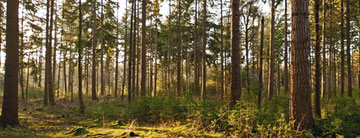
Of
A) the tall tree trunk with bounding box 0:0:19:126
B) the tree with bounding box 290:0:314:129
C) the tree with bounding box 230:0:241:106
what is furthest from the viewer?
the tree with bounding box 230:0:241:106

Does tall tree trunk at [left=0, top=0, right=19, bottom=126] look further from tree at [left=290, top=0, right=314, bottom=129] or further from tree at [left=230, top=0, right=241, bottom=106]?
tree at [left=290, top=0, right=314, bottom=129]

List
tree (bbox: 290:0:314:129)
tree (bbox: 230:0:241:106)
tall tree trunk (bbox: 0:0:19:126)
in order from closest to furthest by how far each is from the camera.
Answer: tree (bbox: 290:0:314:129) < tall tree trunk (bbox: 0:0:19:126) < tree (bbox: 230:0:241:106)

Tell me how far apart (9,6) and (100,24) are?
15.0 m

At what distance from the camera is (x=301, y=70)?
5.18 meters

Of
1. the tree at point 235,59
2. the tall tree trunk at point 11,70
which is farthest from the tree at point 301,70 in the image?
the tall tree trunk at point 11,70

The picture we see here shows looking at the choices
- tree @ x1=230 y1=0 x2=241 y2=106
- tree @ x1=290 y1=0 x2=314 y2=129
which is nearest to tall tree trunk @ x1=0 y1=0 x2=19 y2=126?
tree @ x1=230 y1=0 x2=241 y2=106

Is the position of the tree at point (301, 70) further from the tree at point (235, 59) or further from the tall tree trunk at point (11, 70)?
the tall tree trunk at point (11, 70)

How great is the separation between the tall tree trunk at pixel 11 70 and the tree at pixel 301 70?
31.0 feet

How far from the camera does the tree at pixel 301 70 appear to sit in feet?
16.9

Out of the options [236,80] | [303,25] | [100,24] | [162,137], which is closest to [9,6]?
[162,137]

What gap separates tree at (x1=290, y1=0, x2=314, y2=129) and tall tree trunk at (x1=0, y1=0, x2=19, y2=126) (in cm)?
946

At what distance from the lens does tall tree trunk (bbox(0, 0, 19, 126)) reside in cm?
739

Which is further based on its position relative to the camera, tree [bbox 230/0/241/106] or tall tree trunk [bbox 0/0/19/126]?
tree [bbox 230/0/241/106]

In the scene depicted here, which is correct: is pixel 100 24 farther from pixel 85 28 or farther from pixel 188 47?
pixel 188 47
